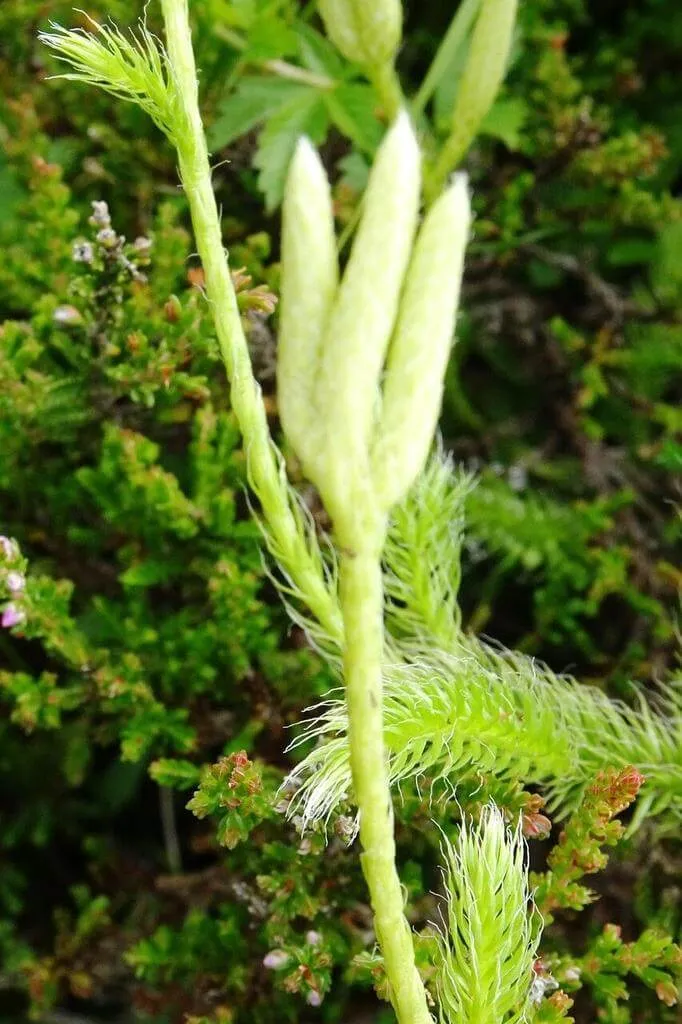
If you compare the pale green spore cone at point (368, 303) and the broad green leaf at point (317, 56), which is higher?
the broad green leaf at point (317, 56)

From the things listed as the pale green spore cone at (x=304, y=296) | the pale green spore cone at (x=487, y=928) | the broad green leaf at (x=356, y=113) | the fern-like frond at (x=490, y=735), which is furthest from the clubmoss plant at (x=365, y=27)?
the pale green spore cone at (x=487, y=928)

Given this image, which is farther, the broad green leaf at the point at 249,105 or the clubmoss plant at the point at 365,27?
the broad green leaf at the point at 249,105

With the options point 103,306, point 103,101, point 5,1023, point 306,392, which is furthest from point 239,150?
point 5,1023

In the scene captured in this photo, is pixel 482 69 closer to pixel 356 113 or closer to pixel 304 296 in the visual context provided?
pixel 356 113

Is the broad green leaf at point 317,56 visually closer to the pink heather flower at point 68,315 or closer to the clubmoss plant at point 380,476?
the clubmoss plant at point 380,476

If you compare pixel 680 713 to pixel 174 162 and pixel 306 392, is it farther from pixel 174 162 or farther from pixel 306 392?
pixel 174 162

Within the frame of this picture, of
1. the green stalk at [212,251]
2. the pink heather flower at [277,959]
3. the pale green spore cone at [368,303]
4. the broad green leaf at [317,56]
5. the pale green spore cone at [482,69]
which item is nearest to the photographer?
the pale green spore cone at [368,303]

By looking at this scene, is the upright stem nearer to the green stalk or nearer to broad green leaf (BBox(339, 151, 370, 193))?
the green stalk
